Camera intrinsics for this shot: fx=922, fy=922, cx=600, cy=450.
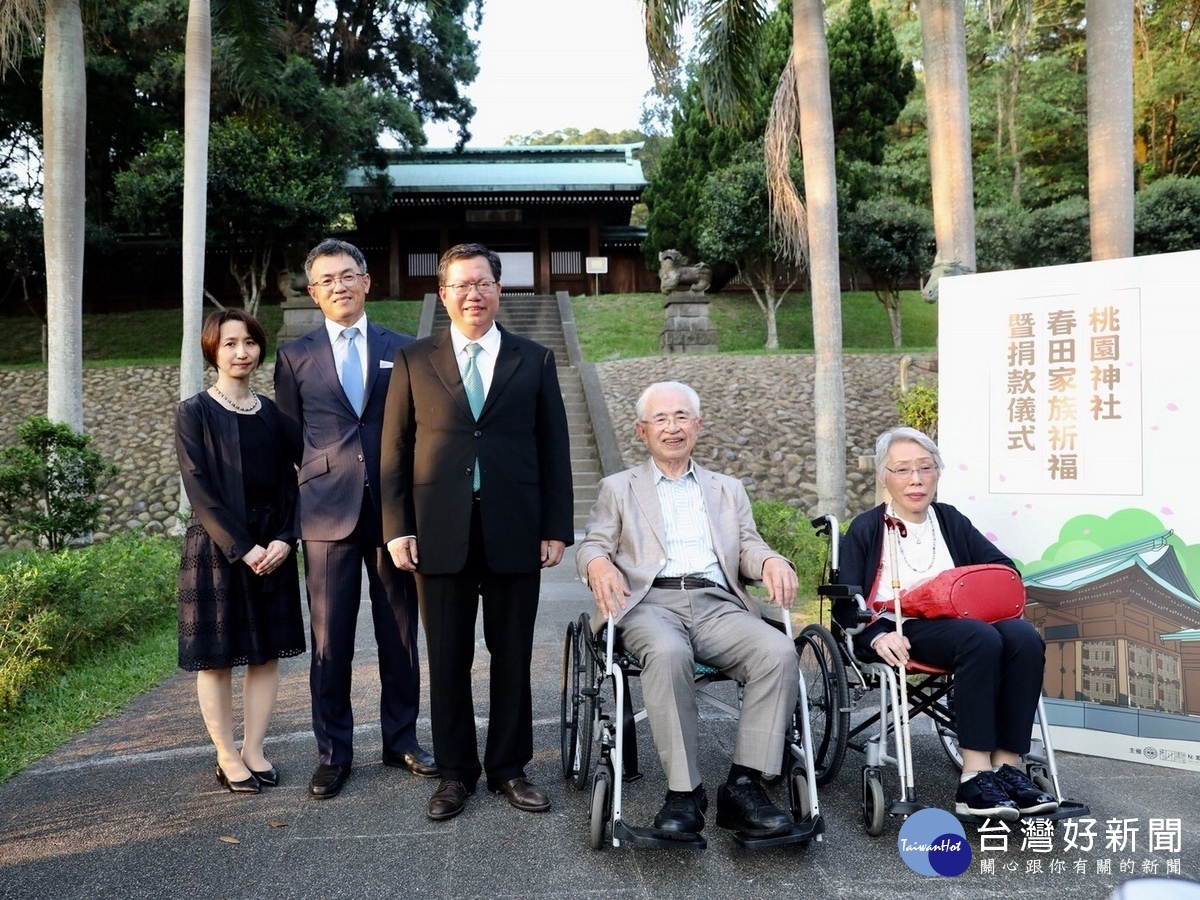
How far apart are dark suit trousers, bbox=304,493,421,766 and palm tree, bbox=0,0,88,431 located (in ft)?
21.0

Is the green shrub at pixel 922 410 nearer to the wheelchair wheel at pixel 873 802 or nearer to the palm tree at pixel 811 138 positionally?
the palm tree at pixel 811 138

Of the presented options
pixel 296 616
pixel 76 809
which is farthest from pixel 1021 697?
pixel 76 809

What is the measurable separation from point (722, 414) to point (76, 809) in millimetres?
9584

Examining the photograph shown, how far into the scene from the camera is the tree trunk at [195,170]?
28.2 ft

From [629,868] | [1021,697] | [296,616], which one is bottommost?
[629,868]

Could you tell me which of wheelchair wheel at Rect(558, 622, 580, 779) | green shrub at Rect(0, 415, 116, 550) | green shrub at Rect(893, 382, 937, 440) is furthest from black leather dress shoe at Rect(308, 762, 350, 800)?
green shrub at Rect(893, 382, 937, 440)

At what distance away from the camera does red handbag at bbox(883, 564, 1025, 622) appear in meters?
3.04

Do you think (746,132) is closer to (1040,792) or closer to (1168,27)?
(1168,27)

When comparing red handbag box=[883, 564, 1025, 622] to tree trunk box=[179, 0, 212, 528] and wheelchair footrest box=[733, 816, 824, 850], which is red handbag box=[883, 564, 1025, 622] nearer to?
wheelchair footrest box=[733, 816, 824, 850]

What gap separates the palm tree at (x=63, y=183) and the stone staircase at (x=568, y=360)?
3.46 meters

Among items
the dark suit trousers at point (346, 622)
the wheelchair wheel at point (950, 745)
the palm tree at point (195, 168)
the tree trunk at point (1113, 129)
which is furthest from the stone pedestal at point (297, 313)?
the wheelchair wheel at point (950, 745)

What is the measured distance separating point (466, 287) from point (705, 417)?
9.13 meters

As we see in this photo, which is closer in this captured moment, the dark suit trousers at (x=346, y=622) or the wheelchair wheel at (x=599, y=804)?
the wheelchair wheel at (x=599, y=804)

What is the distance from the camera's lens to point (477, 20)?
19438 mm
